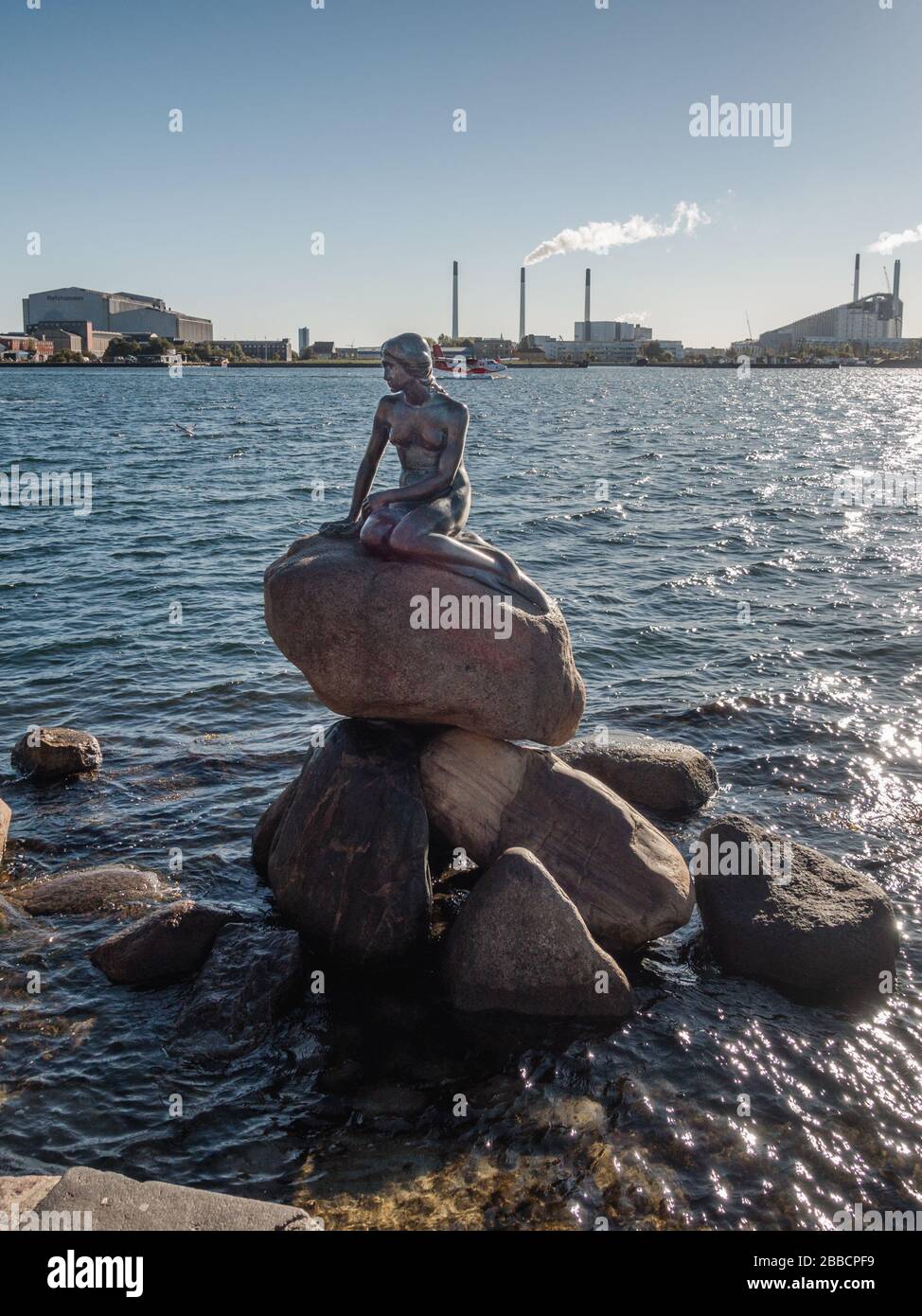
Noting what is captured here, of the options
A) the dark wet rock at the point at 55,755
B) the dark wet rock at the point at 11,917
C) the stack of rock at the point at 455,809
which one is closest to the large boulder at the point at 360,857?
the stack of rock at the point at 455,809

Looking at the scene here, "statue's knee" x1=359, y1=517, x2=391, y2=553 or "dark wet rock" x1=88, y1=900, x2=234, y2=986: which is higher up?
"statue's knee" x1=359, y1=517, x2=391, y2=553

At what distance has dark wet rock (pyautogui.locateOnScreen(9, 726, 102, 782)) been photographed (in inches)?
576

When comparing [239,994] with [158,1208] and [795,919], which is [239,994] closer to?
[158,1208]

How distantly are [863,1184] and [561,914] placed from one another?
3.18 metres

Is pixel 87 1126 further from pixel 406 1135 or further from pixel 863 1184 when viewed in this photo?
pixel 863 1184

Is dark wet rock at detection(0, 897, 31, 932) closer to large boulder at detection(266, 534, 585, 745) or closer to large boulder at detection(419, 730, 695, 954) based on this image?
large boulder at detection(266, 534, 585, 745)

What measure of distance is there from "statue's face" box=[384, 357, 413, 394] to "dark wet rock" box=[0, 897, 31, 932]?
6609 millimetres

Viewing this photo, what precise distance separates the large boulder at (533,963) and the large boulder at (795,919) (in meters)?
1.45

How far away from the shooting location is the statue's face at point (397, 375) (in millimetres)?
11312

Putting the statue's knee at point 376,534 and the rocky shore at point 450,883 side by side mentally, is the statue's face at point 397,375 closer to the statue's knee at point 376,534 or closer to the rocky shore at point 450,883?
the statue's knee at point 376,534

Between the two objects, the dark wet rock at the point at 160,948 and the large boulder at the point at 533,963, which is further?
the dark wet rock at the point at 160,948

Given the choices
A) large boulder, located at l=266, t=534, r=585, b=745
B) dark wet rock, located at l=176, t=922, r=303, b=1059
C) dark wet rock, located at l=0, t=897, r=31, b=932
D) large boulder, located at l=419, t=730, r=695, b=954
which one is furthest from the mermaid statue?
dark wet rock, located at l=0, t=897, r=31, b=932

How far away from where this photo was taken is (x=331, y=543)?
1130cm
